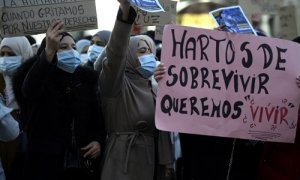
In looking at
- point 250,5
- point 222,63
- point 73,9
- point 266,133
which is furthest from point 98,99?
point 250,5

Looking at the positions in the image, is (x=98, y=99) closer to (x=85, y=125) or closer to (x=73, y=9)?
(x=85, y=125)

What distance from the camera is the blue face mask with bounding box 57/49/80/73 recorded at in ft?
13.3

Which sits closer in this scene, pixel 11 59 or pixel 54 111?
pixel 54 111

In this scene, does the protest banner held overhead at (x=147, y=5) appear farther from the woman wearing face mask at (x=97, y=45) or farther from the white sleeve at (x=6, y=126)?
the woman wearing face mask at (x=97, y=45)

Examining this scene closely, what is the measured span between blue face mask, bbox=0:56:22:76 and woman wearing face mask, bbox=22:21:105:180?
921 mm

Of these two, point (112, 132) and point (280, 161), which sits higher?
point (112, 132)

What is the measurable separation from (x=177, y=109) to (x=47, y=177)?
1.01 metres

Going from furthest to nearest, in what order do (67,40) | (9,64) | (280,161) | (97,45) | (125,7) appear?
(97,45), (9,64), (67,40), (280,161), (125,7)

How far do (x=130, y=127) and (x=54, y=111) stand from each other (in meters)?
0.52

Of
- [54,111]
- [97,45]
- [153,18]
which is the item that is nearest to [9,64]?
[54,111]

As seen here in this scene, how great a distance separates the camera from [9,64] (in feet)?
16.1

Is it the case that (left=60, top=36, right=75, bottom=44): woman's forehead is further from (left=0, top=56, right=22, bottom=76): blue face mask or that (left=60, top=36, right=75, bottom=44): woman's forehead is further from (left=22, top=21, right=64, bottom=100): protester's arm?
(left=0, top=56, right=22, bottom=76): blue face mask

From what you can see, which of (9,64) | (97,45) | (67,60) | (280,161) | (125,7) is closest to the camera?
(125,7)

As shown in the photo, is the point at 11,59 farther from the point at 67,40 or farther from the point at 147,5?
the point at 147,5
